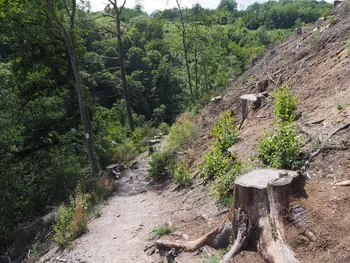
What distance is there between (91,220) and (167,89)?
2776 cm

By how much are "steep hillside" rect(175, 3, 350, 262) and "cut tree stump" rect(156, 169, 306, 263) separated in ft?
0.54

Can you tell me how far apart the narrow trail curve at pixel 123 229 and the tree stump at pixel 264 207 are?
1.73 metres

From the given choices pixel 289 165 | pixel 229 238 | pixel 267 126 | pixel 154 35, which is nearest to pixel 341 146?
pixel 289 165

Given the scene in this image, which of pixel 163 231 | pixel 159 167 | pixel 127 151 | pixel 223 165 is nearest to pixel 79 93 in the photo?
pixel 159 167

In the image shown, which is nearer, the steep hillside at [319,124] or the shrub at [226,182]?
the steep hillside at [319,124]

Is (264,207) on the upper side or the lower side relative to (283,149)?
lower

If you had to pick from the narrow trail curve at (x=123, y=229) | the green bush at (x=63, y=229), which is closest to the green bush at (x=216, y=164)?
the narrow trail curve at (x=123, y=229)

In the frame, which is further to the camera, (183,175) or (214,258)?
(183,175)

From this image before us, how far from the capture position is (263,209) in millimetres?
3225

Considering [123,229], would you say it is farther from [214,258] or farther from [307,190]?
[307,190]

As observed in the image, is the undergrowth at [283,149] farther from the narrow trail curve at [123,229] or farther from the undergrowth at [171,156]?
the undergrowth at [171,156]

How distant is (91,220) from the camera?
687 centimetres

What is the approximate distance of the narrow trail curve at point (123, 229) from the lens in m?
4.99

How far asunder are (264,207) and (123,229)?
3.65 m
